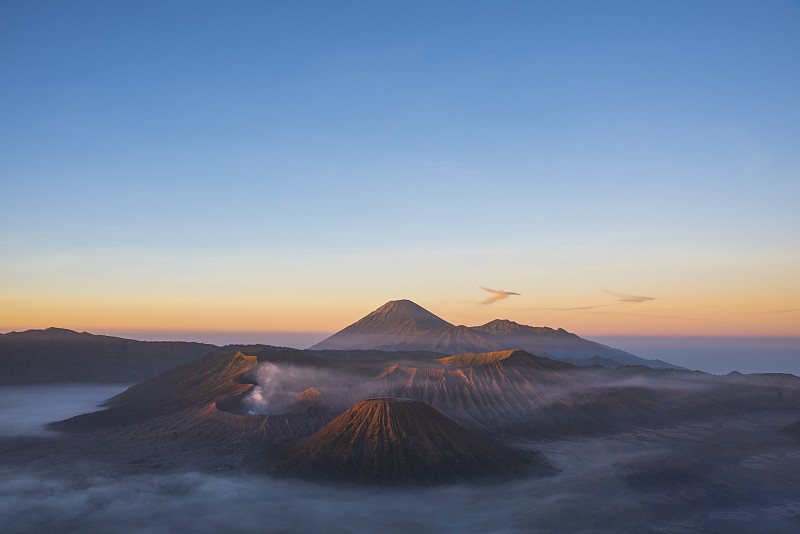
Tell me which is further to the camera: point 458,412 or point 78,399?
point 78,399

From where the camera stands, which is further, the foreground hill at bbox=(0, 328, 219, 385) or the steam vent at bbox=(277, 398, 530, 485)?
the foreground hill at bbox=(0, 328, 219, 385)

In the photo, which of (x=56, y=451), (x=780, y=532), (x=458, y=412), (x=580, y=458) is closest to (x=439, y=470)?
(x=580, y=458)

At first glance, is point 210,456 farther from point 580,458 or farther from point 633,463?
point 633,463

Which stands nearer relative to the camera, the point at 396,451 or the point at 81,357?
the point at 396,451

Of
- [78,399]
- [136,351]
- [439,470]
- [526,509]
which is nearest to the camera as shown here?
[526,509]

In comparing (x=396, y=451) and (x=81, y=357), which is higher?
(x=81, y=357)
